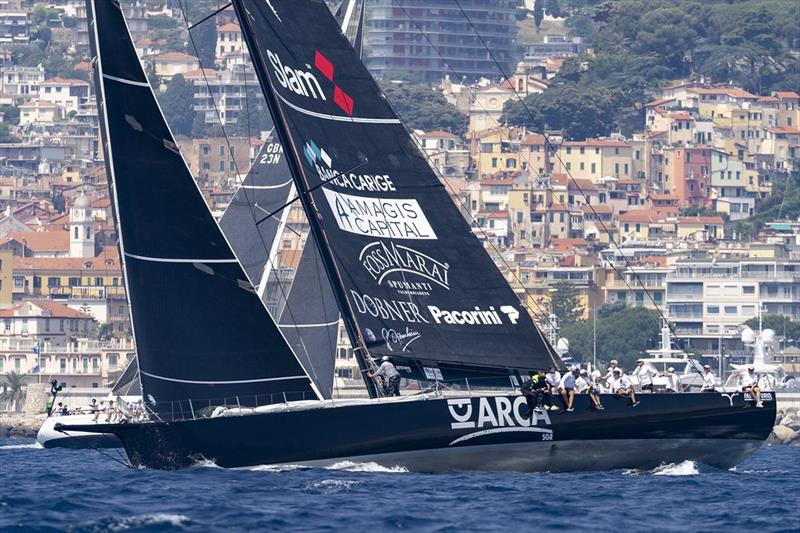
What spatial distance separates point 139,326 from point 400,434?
303cm

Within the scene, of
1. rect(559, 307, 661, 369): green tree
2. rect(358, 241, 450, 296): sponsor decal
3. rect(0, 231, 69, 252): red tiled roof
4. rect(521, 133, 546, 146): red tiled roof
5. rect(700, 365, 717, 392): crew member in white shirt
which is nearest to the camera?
rect(358, 241, 450, 296): sponsor decal

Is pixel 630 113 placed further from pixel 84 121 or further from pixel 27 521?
pixel 27 521

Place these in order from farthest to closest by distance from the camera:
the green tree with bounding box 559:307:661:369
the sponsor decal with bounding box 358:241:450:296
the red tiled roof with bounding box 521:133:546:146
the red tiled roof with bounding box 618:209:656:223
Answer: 1. the red tiled roof with bounding box 521:133:546:146
2. the red tiled roof with bounding box 618:209:656:223
3. the green tree with bounding box 559:307:661:369
4. the sponsor decal with bounding box 358:241:450:296

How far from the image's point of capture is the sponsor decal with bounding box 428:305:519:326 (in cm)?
2541

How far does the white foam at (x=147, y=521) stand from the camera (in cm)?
2028

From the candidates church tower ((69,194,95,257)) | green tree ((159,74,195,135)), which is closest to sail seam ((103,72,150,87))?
church tower ((69,194,95,257))

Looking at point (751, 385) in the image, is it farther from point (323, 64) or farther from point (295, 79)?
point (295, 79)

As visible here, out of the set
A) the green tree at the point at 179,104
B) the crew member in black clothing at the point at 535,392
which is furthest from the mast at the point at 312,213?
the green tree at the point at 179,104

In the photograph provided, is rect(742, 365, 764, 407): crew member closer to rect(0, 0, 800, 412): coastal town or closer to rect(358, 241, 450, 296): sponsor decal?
rect(358, 241, 450, 296): sponsor decal

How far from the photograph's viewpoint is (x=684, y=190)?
135 m

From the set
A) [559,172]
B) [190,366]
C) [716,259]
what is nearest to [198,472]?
[190,366]

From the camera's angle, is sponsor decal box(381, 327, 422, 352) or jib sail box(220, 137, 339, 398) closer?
sponsor decal box(381, 327, 422, 352)

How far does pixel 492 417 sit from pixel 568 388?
931 millimetres

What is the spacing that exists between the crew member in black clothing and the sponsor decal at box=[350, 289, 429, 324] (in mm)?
1333
